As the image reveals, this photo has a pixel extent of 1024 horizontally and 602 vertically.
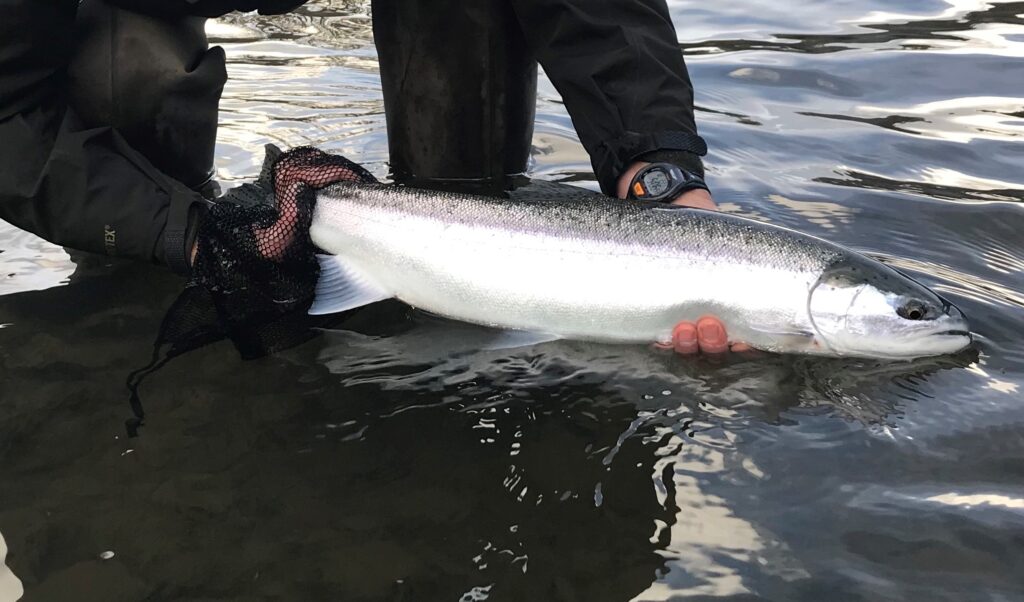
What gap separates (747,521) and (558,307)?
0.97 metres

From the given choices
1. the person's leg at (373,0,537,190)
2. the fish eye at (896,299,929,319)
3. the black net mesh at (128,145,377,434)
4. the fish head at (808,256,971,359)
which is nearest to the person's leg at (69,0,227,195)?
the black net mesh at (128,145,377,434)

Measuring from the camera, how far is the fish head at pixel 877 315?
2742 mm

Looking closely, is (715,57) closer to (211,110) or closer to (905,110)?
(905,110)

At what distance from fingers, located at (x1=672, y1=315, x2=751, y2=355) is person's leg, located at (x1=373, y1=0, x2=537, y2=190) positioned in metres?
1.73

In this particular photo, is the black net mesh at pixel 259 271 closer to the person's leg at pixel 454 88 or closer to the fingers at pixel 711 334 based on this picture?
→ the person's leg at pixel 454 88

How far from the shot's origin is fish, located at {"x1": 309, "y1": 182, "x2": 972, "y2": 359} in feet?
9.05

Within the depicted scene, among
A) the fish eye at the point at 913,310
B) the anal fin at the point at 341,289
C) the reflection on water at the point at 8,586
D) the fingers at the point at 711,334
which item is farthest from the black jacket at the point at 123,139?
the reflection on water at the point at 8,586

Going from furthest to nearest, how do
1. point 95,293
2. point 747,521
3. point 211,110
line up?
point 211,110, point 95,293, point 747,521

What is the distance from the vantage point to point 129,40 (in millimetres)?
3398

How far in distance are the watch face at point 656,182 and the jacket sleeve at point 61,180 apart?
5.14 ft

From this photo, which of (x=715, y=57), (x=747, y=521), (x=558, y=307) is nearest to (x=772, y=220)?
(x=558, y=307)

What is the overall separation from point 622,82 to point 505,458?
5.19ft

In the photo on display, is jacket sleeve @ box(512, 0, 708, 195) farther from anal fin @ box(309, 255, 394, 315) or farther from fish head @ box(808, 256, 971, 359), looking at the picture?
anal fin @ box(309, 255, 394, 315)

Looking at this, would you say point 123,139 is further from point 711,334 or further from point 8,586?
point 711,334
